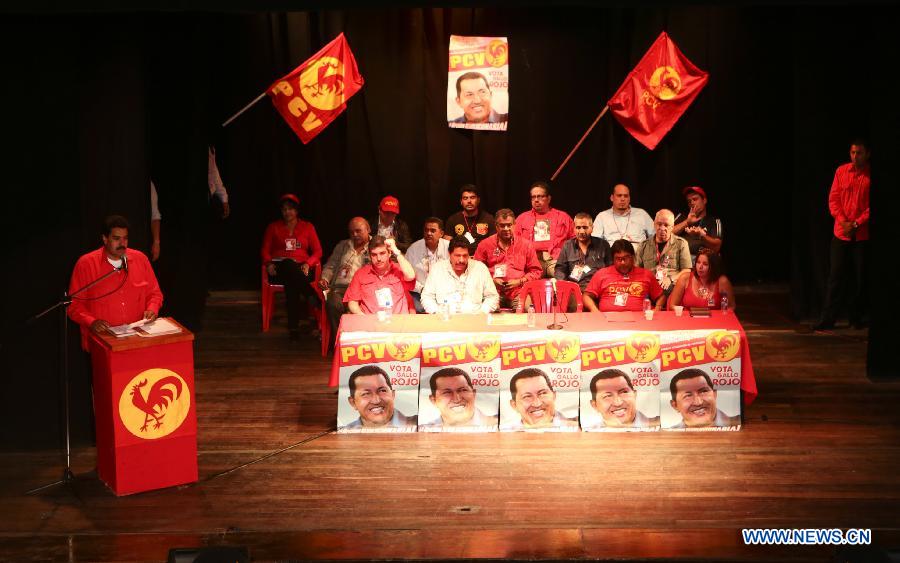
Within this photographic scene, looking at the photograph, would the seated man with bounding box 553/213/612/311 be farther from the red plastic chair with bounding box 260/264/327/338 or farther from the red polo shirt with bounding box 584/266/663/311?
the red plastic chair with bounding box 260/264/327/338

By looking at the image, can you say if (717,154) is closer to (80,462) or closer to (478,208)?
(478,208)

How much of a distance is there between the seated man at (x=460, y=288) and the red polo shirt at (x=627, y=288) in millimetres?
756

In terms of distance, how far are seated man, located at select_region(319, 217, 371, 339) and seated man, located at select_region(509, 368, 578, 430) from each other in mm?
2179

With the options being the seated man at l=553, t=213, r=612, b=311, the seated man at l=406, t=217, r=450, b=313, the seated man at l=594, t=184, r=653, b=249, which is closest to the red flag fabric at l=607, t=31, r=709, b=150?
the seated man at l=594, t=184, r=653, b=249

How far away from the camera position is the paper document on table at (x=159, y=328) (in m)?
5.78

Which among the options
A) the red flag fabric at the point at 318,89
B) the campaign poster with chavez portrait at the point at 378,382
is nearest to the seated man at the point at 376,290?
the campaign poster with chavez portrait at the point at 378,382

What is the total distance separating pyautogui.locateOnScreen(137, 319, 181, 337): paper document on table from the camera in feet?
19.0

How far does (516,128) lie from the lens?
1041 cm

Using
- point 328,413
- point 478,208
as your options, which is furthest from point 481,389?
point 478,208

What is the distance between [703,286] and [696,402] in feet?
3.06

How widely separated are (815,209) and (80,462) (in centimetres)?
624

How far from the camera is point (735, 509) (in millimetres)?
5504

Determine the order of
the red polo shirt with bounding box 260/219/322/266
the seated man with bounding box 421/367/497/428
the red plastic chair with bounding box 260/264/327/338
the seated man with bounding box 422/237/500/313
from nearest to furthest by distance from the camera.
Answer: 1. the seated man with bounding box 421/367/497/428
2. the seated man with bounding box 422/237/500/313
3. the red plastic chair with bounding box 260/264/327/338
4. the red polo shirt with bounding box 260/219/322/266

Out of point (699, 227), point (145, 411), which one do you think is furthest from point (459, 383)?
point (699, 227)
